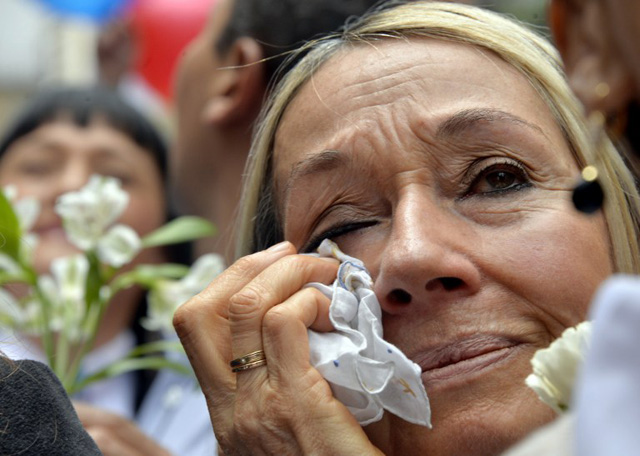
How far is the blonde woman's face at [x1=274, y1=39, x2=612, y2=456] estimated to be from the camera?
1688 mm

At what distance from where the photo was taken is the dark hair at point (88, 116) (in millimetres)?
3768

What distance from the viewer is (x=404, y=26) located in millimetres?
2156

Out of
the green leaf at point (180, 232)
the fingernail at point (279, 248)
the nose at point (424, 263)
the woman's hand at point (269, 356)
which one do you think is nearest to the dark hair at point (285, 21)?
the green leaf at point (180, 232)

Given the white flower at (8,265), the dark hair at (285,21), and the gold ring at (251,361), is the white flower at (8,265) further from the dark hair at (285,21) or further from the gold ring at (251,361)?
the dark hair at (285,21)

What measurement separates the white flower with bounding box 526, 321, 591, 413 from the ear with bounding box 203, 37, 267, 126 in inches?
90.3

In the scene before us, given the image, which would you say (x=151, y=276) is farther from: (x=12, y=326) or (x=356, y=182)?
(x=356, y=182)

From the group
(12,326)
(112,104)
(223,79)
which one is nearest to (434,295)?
(12,326)

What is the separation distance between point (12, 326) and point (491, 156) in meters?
1.35

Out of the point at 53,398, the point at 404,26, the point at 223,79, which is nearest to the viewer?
the point at 53,398

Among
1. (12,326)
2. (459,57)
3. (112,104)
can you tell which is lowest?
(12,326)

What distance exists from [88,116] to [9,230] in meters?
1.47

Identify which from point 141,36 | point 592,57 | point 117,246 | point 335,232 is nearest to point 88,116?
point 117,246

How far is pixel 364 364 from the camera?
5.54 feet

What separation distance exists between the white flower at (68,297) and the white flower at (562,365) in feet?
4.82
